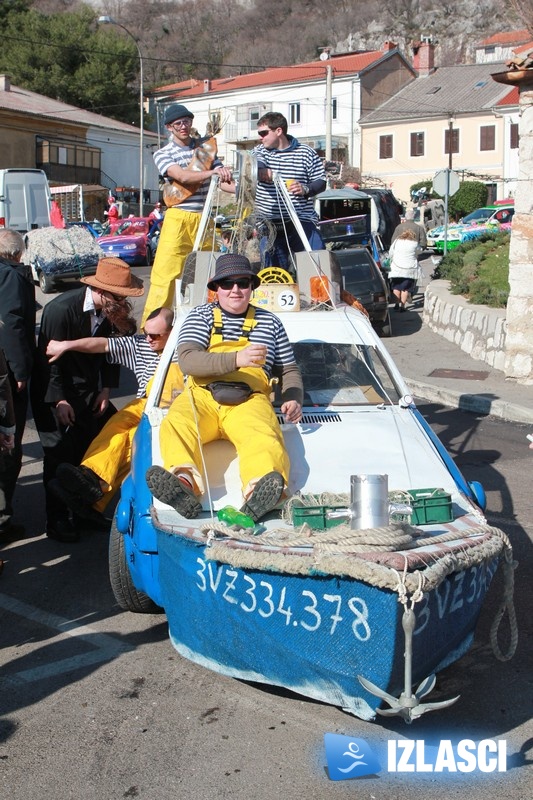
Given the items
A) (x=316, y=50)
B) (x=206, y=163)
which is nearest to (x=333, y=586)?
(x=206, y=163)

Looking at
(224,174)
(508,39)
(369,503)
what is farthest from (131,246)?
(508,39)

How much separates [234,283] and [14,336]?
72.4 inches

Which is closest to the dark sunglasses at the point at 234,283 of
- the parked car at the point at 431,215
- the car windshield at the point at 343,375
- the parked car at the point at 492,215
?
the car windshield at the point at 343,375

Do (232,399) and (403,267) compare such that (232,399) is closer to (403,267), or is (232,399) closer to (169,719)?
(169,719)

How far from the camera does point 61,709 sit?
14.3ft

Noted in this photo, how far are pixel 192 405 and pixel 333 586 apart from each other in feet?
5.84

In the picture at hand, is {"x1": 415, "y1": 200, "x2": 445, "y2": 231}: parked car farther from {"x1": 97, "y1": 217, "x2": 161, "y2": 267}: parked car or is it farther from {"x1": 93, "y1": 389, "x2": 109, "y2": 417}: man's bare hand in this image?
{"x1": 93, "y1": 389, "x2": 109, "y2": 417}: man's bare hand

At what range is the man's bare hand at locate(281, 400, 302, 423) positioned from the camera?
217 inches

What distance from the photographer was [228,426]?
5.13 meters

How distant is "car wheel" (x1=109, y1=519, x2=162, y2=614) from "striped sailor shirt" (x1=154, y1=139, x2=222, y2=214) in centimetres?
351

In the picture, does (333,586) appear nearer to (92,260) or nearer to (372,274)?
(372,274)

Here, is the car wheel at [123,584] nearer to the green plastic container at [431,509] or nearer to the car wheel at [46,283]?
the green plastic container at [431,509]

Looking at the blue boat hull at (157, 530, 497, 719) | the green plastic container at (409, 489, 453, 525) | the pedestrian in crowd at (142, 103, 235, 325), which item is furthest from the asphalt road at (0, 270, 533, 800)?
the pedestrian in crowd at (142, 103, 235, 325)

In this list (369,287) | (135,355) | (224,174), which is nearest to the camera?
(135,355)
